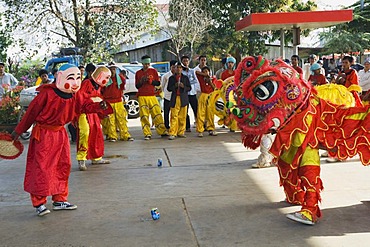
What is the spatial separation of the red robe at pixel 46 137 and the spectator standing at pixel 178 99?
5.11 m

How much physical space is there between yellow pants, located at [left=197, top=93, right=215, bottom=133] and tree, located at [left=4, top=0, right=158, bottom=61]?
7.84 metres

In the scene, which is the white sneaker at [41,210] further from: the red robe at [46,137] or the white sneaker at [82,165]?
the white sneaker at [82,165]

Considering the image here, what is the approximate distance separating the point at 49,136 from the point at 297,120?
8.27 feet

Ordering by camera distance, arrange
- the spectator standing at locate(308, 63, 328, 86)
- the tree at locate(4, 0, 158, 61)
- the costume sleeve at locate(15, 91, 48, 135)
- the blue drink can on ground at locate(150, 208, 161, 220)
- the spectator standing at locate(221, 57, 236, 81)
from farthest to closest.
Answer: the tree at locate(4, 0, 158, 61) → the spectator standing at locate(221, 57, 236, 81) → the spectator standing at locate(308, 63, 328, 86) → the costume sleeve at locate(15, 91, 48, 135) → the blue drink can on ground at locate(150, 208, 161, 220)

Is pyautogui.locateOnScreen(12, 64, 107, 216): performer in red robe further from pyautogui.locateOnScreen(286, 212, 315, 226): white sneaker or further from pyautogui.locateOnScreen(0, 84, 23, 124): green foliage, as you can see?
pyautogui.locateOnScreen(0, 84, 23, 124): green foliage

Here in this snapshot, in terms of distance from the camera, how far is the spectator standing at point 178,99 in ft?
34.6

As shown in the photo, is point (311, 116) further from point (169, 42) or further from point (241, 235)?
point (169, 42)

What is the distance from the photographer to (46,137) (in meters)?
5.43

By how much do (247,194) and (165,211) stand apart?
1106 mm

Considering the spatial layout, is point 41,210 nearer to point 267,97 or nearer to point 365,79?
point 267,97

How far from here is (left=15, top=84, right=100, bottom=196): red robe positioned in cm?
538

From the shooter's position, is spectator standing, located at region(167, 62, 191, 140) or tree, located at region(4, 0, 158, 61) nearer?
spectator standing, located at region(167, 62, 191, 140)

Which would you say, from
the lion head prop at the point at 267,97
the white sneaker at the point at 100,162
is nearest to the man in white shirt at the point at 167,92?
the white sneaker at the point at 100,162

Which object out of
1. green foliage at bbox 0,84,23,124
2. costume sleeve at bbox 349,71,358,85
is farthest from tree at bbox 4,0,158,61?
costume sleeve at bbox 349,71,358,85
